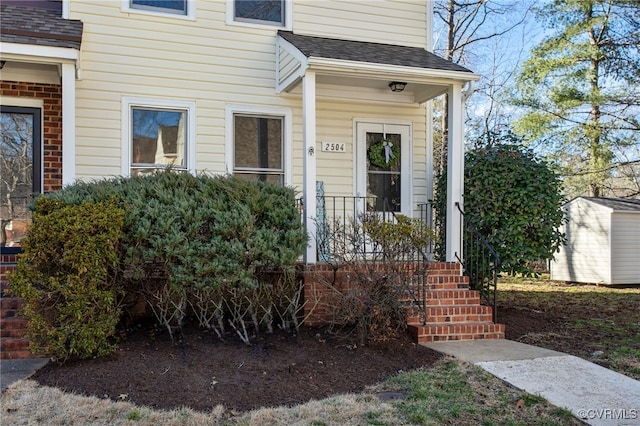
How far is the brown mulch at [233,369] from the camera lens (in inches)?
168

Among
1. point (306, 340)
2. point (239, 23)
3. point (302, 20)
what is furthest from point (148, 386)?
point (302, 20)

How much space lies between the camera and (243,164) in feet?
25.2

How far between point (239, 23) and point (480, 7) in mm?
13609

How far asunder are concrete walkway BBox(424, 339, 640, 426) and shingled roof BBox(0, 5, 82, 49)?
5.28 meters

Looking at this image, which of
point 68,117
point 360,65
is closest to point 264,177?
point 360,65

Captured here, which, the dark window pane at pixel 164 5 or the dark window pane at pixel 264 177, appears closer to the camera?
the dark window pane at pixel 164 5

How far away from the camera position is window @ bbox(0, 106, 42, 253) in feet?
22.3

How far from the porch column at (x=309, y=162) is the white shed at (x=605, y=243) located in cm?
845

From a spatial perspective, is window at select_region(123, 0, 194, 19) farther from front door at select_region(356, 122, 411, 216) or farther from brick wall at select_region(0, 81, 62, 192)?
front door at select_region(356, 122, 411, 216)

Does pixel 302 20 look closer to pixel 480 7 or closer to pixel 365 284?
pixel 365 284

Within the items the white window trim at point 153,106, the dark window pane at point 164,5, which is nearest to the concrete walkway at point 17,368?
the white window trim at point 153,106

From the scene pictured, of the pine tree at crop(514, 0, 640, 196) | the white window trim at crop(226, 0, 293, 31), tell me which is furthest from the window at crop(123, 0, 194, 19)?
the pine tree at crop(514, 0, 640, 196)

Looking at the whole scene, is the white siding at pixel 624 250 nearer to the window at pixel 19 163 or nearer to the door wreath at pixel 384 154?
the door wreath at pixel 384 154

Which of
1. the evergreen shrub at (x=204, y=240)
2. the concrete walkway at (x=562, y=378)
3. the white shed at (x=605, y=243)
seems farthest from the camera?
the white shed at (x=605, y=243)
